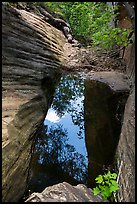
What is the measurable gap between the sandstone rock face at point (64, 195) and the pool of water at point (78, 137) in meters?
1.94

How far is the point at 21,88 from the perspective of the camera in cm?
754

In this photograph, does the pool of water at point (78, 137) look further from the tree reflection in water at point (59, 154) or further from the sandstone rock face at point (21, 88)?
the sandstone rock face at point (21, 88)

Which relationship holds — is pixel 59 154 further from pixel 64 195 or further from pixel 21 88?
pixel 64 195

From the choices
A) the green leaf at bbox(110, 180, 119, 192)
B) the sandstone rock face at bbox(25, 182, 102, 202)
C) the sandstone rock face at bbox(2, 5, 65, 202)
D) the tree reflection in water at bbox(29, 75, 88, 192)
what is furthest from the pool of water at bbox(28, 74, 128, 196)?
the green leaf at bbox(110, 180, 119, 192)

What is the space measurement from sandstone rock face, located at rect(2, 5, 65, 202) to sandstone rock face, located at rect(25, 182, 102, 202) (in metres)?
1.00

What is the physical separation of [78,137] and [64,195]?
4910mm

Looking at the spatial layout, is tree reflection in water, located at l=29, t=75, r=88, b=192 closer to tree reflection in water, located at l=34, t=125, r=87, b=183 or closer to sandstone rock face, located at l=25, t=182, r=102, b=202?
tree reflection in water, located at l=34, t=125, r=87, b=183

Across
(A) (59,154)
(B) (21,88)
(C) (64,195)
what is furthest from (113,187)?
(B) (21,88)

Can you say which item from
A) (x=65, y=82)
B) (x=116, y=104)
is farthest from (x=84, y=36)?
(x=116, y=104)

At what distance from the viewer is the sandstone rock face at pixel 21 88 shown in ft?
15.8

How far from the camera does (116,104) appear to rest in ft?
31.7

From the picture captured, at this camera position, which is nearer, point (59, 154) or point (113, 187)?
point (113, 187)

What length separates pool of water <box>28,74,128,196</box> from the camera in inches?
253

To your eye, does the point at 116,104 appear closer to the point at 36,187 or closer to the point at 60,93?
the point at 60,93
